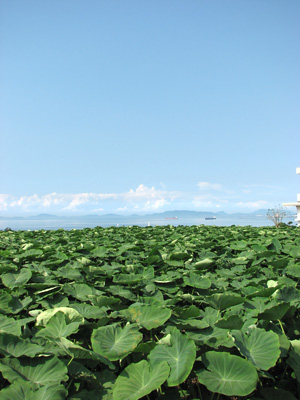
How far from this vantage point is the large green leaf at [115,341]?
1.05 m

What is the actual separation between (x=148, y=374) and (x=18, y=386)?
1.30 feet

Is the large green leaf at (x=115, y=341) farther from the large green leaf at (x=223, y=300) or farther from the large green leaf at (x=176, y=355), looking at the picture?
the large green leaf at (x=223, y=300)

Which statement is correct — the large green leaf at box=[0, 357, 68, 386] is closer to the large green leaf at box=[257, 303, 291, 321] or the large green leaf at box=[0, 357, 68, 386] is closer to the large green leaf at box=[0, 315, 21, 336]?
the large green leaf at box=[0, 315, 21, 336]

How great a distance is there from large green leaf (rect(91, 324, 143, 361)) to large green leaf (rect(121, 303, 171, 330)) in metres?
0.08

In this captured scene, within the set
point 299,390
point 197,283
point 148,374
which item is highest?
point 197,283

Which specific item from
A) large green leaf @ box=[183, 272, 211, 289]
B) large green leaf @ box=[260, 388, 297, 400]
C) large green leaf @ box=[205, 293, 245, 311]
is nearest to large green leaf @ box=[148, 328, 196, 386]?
large green leaf @ box=[260, 388, 297, 400]

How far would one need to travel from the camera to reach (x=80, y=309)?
135cm

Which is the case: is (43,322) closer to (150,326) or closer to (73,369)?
(73,369)

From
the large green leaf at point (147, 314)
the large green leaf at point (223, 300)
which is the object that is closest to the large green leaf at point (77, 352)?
the large green leaf at point (147, 314)

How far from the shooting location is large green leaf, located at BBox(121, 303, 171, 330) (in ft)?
4.05

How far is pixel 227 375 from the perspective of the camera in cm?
98

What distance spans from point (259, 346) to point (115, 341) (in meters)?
0.54

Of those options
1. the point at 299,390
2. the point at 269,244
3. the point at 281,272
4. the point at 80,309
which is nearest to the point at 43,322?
the point at 80,309

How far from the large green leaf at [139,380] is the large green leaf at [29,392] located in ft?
0.56
